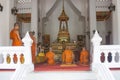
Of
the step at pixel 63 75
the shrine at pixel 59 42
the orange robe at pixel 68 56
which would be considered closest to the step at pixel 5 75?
the shrine at pixel 59 42

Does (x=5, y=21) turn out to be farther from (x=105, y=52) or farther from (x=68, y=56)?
(x=105, y=52)

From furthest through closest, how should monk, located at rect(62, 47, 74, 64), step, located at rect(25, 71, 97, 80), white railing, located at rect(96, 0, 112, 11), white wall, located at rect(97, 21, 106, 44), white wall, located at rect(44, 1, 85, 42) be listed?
white wall, located at rect(97, 21, 106, 44), white wall, located at rect(44, 1, 85, 42), white railing, located at rect(96, 0, 112, 11), monk, located at rect(62, 47, 74, 64), step, located at rect(25, 71, 97, 80)

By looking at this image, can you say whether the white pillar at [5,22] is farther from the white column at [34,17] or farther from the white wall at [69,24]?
the white wall at [69,24]

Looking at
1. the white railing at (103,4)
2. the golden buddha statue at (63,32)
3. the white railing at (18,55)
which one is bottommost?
the white railing at (18,55)

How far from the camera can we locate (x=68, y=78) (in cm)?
598

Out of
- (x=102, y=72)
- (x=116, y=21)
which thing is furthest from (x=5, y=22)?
(x=102, y=72)

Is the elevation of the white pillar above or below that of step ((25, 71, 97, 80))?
above

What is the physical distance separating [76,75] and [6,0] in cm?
404

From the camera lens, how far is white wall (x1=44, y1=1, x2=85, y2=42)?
1405 centimetres

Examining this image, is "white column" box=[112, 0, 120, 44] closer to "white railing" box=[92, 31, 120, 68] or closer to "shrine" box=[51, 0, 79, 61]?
"white railing" box=[92, 31, 120, 68]

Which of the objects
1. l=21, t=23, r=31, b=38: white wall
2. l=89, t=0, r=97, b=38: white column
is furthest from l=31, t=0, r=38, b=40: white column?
l=89, t=0, r=97, b=38: white column

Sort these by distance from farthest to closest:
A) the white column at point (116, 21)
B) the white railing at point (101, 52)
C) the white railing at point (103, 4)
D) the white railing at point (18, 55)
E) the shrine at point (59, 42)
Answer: the white railing at point (103, 4) < the white column at point (116, 21) < the white railing at point (18, 55) < the white railing at point (101, 52) < the shrine at point (59, 42)

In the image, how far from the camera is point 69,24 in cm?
1421

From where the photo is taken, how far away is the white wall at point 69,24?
14.0 m
